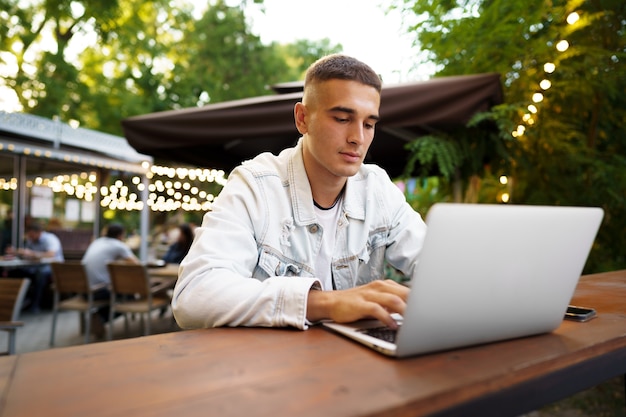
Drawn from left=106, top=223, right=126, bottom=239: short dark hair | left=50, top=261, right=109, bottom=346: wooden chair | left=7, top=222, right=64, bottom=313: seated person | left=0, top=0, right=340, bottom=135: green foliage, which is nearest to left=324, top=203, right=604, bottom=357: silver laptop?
left=50, top=261, right=109, bottom=346: wooden chair

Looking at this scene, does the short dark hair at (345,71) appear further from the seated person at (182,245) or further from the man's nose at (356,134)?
the seated person at (182,245)

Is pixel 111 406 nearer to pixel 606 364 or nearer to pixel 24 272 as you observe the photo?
pixel 606 364

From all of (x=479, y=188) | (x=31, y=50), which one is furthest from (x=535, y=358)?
(x=31, y=50)

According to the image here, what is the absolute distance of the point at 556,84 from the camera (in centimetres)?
312

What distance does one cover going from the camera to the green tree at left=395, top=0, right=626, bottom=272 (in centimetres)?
307

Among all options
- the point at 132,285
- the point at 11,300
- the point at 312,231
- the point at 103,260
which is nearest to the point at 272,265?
the point at 312,231

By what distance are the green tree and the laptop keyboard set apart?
226cm

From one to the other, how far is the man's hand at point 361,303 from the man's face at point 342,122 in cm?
54

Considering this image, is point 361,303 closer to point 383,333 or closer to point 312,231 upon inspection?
point 383,333

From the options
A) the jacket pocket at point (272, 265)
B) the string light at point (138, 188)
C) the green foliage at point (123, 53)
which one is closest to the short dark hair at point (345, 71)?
the jacket pocket at point (272, 265)

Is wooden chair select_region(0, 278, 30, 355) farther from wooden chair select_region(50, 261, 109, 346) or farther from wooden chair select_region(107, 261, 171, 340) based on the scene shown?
wooden chair select_region(50, 261, 109, 346)

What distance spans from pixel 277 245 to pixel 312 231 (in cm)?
16

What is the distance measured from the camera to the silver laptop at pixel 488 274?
0.76 meters

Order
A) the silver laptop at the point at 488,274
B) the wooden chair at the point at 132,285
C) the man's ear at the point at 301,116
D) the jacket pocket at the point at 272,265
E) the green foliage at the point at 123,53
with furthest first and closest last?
1. the green foliage at the point at 123,53
2. the wooden chair at the point at 132,285
3. the man's ear at the point at 301,116
4. the jacket pocket at the point at 272,265
5. the silver laptop at the point at 488,274
